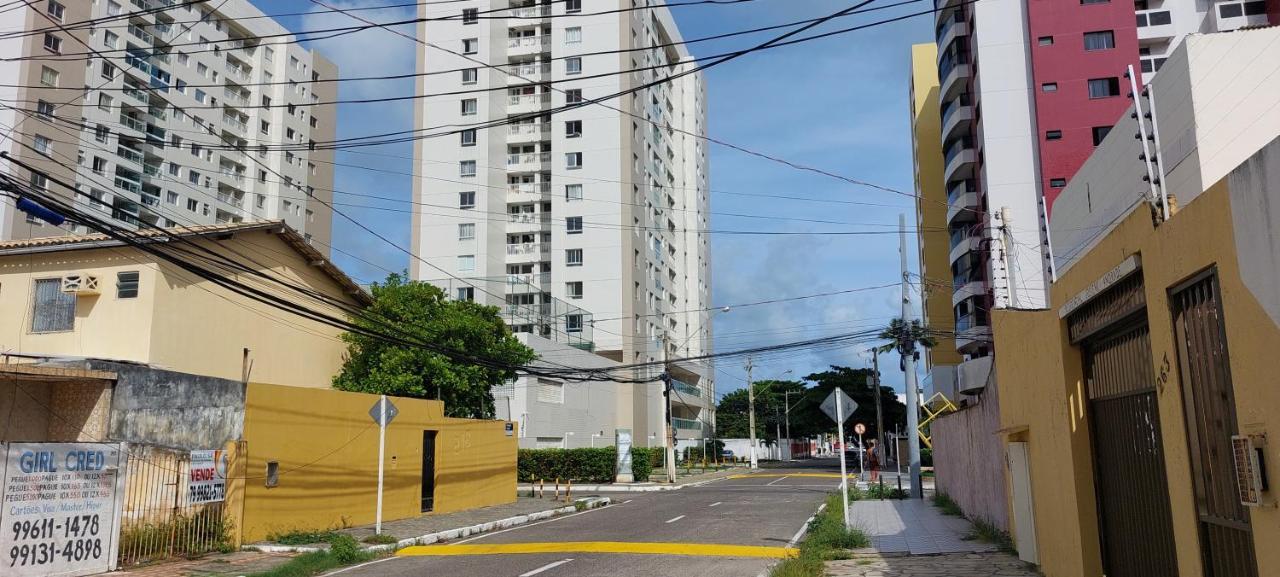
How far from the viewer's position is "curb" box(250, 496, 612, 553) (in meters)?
15.6

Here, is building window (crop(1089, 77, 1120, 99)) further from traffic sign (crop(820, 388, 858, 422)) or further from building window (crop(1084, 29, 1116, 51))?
traffic sign (crop(820, 388, 858, 422))

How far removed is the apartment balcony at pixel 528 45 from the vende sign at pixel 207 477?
5269 cm

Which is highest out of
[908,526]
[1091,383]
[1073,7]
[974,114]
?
[1073,7]

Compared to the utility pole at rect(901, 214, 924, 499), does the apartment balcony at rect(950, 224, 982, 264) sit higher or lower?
higher

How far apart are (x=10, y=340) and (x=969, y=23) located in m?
49.4

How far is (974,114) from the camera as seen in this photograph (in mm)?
53219

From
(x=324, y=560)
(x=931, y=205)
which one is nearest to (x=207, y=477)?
(x=324, y=560)

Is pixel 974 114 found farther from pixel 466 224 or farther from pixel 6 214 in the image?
pixel 6 214

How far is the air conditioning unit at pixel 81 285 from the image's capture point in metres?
20.8

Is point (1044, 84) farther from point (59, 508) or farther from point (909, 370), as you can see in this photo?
point (59, 508)

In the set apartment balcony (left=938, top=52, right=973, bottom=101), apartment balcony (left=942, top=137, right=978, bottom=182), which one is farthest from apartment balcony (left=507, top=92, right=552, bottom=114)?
apartment balcony (left=942, top=137, right=978, bottom=182)

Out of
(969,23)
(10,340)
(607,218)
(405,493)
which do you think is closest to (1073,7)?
(969,23)

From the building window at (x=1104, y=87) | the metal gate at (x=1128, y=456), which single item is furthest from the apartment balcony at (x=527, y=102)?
the metal gate at (x=1128, y=456)

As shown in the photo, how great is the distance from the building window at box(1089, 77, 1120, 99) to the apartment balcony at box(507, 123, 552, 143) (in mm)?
34010
